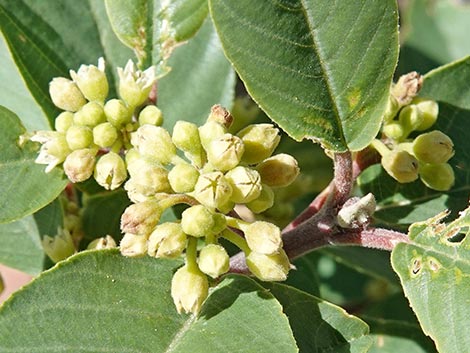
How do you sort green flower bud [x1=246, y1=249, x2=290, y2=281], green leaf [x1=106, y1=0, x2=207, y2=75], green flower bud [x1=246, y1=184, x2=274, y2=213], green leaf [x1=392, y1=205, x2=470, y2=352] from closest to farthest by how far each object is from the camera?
green leaf [x1=392, y1=205, x2=470, y2=352] → green flower bud [x1=246, y1=249, x2=290, y2=281] → green flower bud [x1=246, y1=184, x2=274, y2=213] → green leaf [x1=106, y1=0, x2=207, y2=75]

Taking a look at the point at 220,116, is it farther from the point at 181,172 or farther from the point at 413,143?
the point at 413,143

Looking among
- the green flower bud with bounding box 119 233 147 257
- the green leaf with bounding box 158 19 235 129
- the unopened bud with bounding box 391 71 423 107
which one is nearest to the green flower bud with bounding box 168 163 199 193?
the green flower bud with bounding box 119 233 147 257

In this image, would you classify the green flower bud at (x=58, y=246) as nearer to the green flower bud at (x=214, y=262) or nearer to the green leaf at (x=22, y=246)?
the green leaf at (x=22, y=246)

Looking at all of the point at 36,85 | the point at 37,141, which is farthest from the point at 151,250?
the point at 36,85

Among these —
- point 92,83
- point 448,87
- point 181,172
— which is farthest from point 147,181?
point 448,87

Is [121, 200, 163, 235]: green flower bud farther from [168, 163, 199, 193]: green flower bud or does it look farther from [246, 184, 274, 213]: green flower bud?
[246, 184, 274, 213]: green flower bud

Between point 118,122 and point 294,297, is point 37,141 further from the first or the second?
point 294,297

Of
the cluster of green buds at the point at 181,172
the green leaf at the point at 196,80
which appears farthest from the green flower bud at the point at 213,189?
the green leaf at the point at 196,80
